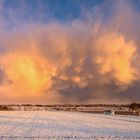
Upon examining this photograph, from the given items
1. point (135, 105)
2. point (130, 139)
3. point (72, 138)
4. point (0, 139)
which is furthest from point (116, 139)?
point (135, 105)

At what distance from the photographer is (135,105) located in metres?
167

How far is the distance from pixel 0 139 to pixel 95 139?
21.3ft

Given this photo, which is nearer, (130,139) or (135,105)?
(130,139)

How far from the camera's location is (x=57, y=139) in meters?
27.3

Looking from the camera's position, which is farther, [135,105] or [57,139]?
[135,105]

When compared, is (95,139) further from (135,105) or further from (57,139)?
(135,105)

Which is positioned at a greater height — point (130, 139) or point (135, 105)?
point (135, 105)

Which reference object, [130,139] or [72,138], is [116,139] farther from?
[72,138]

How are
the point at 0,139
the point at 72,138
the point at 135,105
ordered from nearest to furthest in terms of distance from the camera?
the point at 0,139 < the point at 72,138 < the point at 135,105

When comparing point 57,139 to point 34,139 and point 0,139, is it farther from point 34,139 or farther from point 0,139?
point 0,139

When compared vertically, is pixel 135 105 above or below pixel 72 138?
above

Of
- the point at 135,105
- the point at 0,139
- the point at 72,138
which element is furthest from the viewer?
the point at 135,105

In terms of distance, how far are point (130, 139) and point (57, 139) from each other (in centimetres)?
526

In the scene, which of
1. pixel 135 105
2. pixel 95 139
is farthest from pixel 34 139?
pixel 135 105
